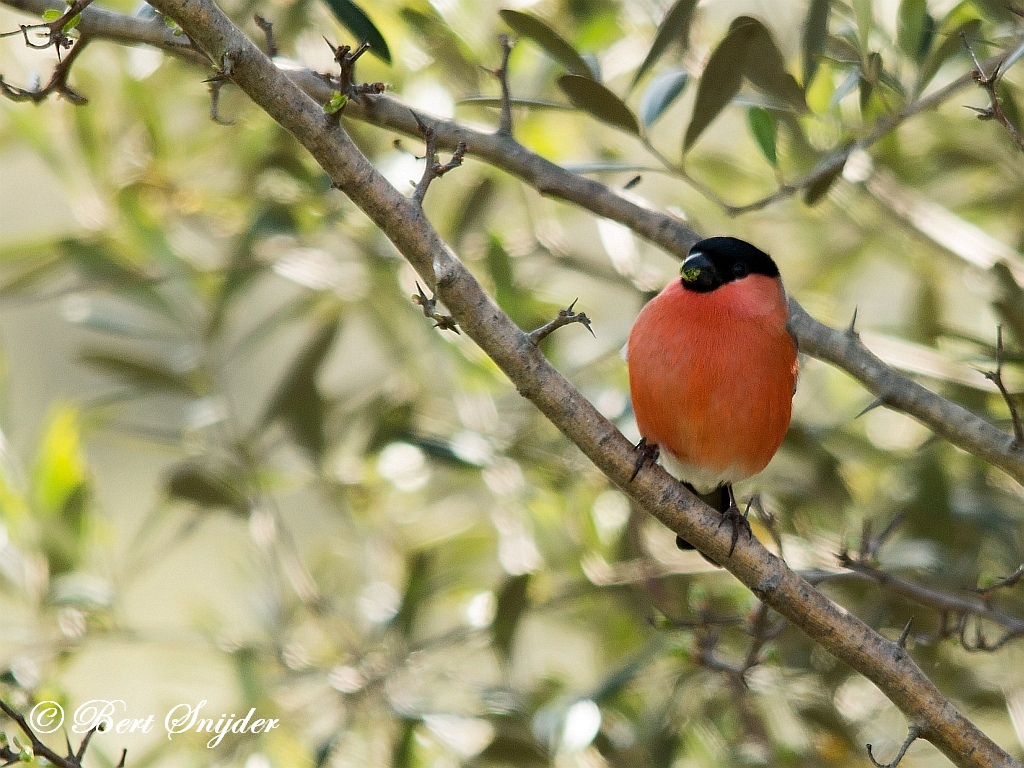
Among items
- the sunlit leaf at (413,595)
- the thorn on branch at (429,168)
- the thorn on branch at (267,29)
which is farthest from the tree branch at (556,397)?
the sunlit leaf at (413,595)

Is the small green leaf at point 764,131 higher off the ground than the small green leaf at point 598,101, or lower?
→ lower

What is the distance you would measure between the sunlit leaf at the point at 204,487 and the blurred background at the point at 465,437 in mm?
13

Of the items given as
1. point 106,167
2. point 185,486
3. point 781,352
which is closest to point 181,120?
point 106,167

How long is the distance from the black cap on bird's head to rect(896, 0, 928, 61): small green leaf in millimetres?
577

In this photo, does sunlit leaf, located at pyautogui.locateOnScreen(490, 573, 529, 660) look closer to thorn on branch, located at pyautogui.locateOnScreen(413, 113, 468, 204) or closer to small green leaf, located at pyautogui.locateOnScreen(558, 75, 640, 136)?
small green leaf, located at pyautogui.locateOnScreen(558, 75, 640, 136)

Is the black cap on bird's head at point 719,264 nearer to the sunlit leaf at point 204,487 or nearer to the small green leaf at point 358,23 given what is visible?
the small green leaf at point 358,23

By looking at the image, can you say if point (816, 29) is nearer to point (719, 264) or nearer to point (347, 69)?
point (719, 264)

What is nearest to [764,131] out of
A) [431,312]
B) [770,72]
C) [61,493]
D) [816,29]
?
[770,72]

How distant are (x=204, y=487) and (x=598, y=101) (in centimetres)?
157

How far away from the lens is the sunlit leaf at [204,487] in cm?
306

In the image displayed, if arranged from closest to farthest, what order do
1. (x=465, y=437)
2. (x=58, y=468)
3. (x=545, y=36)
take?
(x=545, y=36) → (x=58, y=468) → (x=465, y=437)

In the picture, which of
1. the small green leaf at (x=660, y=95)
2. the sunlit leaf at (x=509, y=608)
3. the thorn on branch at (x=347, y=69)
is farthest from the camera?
the sunlit leaf at (x=509, y=608)

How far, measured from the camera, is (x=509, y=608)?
2895 millimetres

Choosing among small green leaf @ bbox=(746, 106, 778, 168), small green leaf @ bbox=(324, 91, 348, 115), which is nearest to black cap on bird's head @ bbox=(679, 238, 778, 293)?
small green leaf @ bbox=(746, 106, 778, 168)
